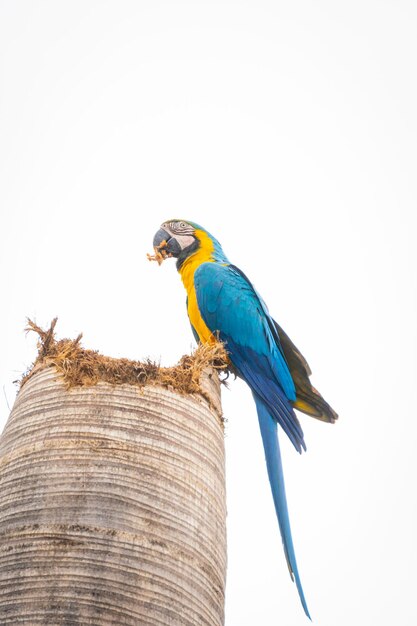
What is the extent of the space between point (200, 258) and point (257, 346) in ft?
3.58

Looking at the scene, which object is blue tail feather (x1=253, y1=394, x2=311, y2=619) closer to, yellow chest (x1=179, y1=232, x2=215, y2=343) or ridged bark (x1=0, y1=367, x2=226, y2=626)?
ridged bark (x1=0, y1=367, x2=226, y2=626)

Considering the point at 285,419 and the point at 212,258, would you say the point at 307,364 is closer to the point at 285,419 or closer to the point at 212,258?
the point at 285,419

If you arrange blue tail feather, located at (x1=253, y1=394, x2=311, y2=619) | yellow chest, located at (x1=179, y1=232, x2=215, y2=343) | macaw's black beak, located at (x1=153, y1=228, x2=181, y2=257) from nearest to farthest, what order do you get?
1. blue tail feather, located at (x1=253, y1=394, x2=311, y2=619)
2. yellow chest, located at (x1=179, y1=232, x2=215, y2=343)
3. macaw's black beak, located at (x1=153, y1=228, x2=181, y2=257)

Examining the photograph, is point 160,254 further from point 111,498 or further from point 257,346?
point 111,498

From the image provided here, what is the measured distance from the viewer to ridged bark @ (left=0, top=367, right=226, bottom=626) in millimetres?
1554

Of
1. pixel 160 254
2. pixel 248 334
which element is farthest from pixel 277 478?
pixel 160 254

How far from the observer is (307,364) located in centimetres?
365

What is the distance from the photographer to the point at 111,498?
173 centimetres

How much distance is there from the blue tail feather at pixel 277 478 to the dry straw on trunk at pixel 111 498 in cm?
67

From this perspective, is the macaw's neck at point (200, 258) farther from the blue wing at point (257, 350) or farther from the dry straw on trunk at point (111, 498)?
the dry straw on trunk at point (111, 498)

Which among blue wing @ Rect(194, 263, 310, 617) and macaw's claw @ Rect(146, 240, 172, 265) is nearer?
blue wing @ Rect(194, 263, 310, 617)

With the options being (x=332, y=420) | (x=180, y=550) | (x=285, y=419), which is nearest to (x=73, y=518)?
(x=180, y=550)

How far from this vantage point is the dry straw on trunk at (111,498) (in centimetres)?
156

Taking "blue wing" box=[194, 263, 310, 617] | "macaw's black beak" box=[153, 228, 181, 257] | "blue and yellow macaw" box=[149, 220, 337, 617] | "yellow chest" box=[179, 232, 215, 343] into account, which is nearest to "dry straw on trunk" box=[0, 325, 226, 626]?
"blue wing" box=[194, 263, 310, 617]
